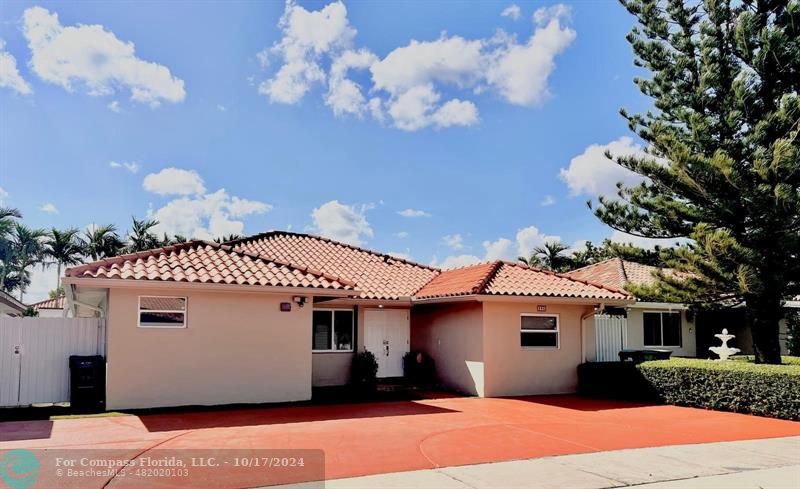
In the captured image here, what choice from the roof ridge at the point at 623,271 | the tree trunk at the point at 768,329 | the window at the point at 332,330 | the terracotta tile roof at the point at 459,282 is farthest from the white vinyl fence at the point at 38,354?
the roof ridge at the point at 623,271

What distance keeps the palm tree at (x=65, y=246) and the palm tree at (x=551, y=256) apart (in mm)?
29635

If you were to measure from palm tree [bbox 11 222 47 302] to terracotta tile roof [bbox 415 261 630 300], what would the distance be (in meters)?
33.4

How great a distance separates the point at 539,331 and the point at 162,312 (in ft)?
30.9

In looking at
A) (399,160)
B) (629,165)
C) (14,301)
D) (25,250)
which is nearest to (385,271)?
(399,160)

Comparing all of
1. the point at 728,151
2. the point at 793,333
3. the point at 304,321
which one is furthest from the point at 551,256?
the point at 304,321

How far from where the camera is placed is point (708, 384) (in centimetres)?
1313

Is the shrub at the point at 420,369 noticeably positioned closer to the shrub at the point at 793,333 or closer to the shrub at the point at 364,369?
the shrub at the point at 364,369

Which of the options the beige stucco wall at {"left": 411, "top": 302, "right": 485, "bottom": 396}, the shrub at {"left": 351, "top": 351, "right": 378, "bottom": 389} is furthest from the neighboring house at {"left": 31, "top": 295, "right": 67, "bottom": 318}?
the beige stucco wall at {"left": 411, "top": 302, "right": 485, "bottom": 396}

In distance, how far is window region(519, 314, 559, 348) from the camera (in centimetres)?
1548

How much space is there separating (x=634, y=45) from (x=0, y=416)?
17917 millimetres

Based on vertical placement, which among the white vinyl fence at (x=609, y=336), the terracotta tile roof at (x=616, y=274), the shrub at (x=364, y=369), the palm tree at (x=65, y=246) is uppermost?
the palm tree at (x=65, y=246)

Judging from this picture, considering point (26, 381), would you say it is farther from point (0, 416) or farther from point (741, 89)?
point (741, 89)

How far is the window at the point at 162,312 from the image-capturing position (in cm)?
1176

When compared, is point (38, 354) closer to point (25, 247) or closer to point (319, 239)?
point (319, 239)
